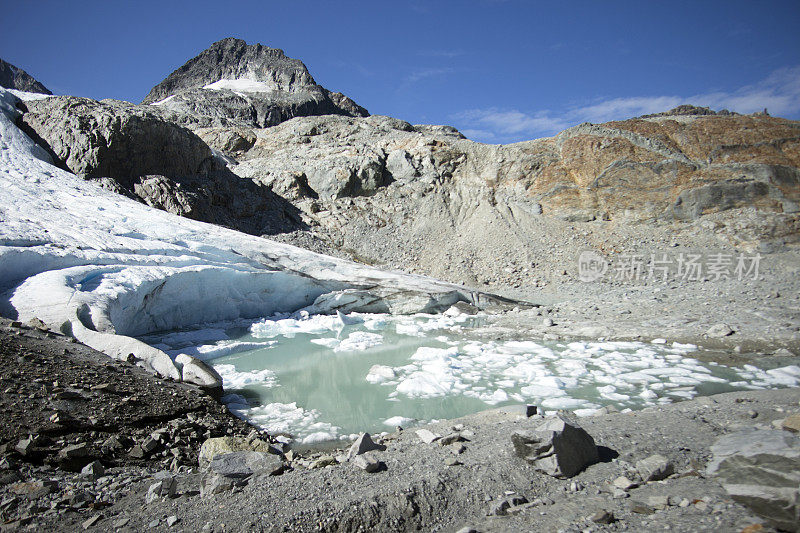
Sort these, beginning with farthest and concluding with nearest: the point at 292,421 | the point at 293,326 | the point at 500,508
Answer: the point at 293,326 < the point at 292,421 < the point at 500,508

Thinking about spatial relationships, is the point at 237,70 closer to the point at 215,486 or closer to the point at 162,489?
the point at 162,489

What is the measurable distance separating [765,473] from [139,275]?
912cm

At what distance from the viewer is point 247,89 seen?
47594 mm

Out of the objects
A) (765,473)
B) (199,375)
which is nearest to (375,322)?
(199,375)

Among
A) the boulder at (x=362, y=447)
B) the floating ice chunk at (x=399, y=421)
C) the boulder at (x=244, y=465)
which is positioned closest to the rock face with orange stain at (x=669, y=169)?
the floating ice chunk at (x=399, y=421)

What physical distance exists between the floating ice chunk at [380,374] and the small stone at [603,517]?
14.1 feet

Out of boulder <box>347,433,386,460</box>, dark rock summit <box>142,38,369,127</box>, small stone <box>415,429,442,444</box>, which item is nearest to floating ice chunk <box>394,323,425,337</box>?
small stone <box>415,429,442,444</box>

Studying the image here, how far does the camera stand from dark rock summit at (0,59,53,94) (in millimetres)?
39250

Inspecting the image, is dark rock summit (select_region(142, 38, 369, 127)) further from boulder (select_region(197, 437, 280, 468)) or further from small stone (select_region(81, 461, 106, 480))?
small stone (select_region(81, 461, 106, 480))

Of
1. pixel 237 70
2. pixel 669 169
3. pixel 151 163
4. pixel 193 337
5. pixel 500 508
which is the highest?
pixel 237 70

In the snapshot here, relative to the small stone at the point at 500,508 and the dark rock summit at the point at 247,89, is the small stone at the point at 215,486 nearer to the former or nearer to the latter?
the small stone at the point at 500,508

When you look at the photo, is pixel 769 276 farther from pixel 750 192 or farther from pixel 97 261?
pixel 97 261

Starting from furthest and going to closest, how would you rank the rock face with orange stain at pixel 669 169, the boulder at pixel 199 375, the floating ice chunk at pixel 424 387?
the rock face with orange stain at pixel 669 169 → the floating ice chunk at pixel 424 387 → the boulder at pixel 199 375

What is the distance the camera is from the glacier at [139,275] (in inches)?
243
